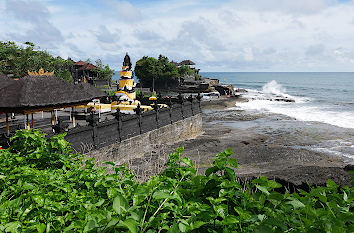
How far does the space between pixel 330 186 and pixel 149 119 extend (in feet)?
46.7

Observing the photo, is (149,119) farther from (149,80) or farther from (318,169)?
(149,80)

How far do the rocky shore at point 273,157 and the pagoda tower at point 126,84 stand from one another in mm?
6000

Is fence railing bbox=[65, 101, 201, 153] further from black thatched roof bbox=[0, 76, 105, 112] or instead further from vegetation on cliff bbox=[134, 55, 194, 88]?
vegetation on cliff bbox=[134, 55, 194, 88]

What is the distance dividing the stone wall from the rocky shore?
0.98m

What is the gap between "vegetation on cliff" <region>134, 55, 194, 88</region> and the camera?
75312 mm

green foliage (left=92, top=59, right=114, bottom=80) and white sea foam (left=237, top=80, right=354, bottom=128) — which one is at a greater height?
green foliage (left=92, top=59, right=114, bottom=80)

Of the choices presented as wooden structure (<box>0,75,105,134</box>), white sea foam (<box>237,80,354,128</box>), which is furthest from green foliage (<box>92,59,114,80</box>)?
wooden structure (<box>0,75,105,134</box>)

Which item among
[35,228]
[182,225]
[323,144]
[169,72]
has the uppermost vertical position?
[169,72]

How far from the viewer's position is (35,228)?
7.94 ft

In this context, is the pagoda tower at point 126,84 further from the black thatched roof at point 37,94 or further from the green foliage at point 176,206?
the green foliage at point 176,206

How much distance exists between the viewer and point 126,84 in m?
21.7

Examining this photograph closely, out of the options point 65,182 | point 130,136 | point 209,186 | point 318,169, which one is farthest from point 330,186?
point 130,136

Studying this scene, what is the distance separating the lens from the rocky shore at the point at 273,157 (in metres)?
10.8

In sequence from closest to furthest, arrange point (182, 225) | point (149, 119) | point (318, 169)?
point (182, 225) → point (318, 169) → point (149, 119)
